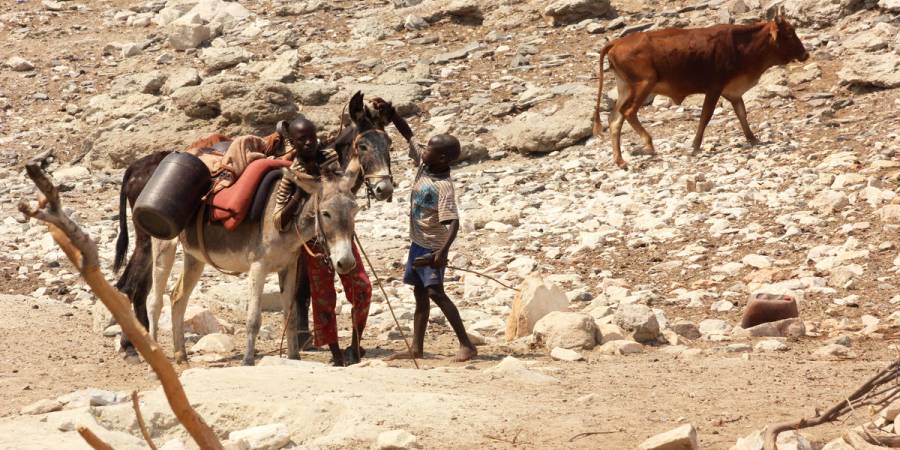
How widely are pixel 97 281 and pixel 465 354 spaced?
5.74 meters

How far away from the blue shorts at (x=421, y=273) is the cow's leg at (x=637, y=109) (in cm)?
A: 728

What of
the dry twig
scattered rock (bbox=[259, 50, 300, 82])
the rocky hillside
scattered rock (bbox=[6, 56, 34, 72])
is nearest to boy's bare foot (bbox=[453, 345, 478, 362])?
the rocky hillside

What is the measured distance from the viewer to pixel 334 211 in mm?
7473

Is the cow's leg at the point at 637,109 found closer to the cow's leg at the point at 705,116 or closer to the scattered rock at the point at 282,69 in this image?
the cow's leg at the point at 705,116

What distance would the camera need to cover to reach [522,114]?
1670 cm

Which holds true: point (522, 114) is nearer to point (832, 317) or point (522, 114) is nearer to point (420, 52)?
point (420, 52)

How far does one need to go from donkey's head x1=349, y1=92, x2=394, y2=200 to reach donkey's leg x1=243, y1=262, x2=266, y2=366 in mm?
874

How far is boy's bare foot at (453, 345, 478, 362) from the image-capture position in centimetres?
809

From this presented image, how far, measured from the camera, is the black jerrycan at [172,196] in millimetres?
7930

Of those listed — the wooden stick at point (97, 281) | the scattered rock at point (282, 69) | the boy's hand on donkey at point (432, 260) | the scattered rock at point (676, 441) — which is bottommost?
the scattered rock at point (282, 69)

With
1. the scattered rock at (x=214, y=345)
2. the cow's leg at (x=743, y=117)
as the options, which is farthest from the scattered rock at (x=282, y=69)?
the scattered rock at (x=214, y=345)

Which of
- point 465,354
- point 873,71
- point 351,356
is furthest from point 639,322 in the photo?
point 873,71

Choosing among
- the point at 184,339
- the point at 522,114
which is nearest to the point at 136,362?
the point at 184,339

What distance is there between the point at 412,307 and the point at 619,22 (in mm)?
11057
